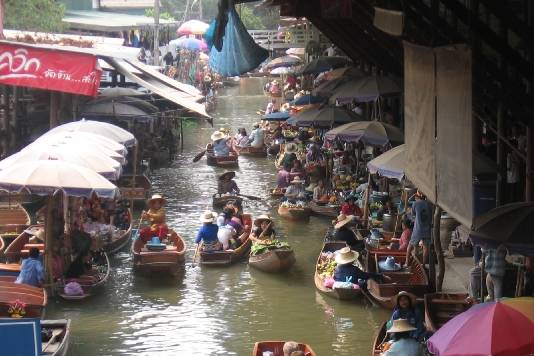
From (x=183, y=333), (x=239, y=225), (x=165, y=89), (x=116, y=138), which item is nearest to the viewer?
(x=183, y=333)

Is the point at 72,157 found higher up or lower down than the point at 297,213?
higher up

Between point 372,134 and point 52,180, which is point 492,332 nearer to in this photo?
point 52,180

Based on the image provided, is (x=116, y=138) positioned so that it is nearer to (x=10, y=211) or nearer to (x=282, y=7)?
(x=10, y=211)

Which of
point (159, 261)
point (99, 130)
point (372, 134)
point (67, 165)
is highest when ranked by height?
point (372, 134)

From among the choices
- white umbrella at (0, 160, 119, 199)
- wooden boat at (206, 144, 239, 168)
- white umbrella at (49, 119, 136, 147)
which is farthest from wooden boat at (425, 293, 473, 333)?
wooden boat at (206, 144, 239, 168)

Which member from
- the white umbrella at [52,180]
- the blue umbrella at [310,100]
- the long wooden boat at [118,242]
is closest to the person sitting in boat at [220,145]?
the blue umbrella at [310,100]

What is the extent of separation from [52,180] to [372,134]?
724 cm

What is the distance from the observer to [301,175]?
25.3 m

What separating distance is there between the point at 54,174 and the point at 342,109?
1084 cm

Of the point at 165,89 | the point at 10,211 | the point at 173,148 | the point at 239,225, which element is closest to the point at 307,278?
the point at 239,225

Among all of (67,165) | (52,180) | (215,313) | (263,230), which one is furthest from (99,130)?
(215,313)

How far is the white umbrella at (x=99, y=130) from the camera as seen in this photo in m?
20.6

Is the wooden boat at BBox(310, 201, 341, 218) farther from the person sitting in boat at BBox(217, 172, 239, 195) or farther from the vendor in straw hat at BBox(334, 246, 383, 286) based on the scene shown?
the vendor in straw hat at BBox(334, 246, 383, 286)

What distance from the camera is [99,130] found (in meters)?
21.1
